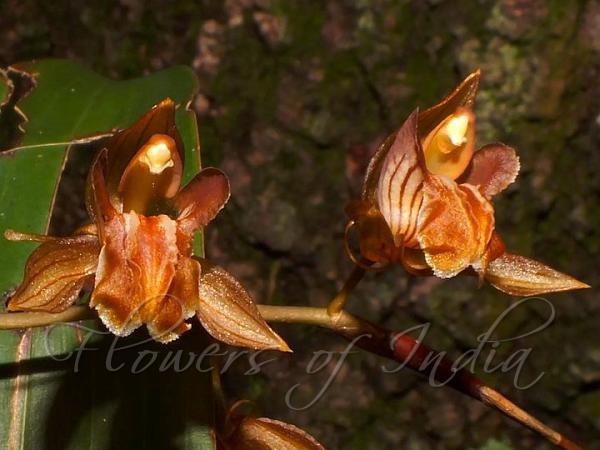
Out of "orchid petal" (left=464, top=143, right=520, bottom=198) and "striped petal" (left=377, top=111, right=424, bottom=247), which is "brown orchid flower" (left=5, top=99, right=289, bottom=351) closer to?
"striped petal" (left=377, top=111, right=424, bottom=247)

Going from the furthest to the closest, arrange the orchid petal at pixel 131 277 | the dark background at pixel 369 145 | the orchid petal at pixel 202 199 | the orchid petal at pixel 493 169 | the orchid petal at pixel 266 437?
the dark background at pixel 369 145, the orchid petal at pixel 266 437, the orchid petal at pixel 493 169, the orchid petal at pixel 202 199, the orchid petal at pixel 131 277

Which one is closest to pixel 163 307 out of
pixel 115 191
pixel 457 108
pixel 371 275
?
pixel 115 191

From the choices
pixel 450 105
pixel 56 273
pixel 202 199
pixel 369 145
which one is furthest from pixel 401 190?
pixel 369 145

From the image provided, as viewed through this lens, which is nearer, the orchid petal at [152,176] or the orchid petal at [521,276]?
the orchid petal at [152,176]

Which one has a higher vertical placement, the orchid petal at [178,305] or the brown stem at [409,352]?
the orchid petal at [178,305]

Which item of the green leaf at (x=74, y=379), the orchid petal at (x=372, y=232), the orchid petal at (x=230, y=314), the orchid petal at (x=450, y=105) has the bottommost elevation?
the green leaf at (x=74, y=379)

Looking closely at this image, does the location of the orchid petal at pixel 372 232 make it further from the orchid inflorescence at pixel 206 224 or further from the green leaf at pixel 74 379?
the green leaf at pixel 74 379

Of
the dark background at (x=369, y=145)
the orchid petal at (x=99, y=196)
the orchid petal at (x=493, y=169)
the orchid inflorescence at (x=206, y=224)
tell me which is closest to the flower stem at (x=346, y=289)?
the orchid inflorescence at (x=206, y=224)

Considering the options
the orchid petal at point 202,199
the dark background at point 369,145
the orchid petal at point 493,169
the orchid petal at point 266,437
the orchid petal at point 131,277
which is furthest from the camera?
the dark background at point 369,145

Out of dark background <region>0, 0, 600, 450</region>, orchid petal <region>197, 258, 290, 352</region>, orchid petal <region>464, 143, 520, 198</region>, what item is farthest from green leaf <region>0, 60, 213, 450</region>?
dark background <region>0, 0, 600, 450</region>
